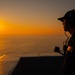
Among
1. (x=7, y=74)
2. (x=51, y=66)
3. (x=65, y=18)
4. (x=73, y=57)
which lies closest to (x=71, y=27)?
(x=65, y=18)

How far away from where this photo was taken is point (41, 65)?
815 cm

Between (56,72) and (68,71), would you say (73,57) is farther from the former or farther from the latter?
(56,72)

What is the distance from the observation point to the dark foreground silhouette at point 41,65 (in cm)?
815

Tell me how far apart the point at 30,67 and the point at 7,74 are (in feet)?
11.0

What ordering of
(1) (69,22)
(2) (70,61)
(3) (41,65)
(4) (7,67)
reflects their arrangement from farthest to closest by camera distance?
(3) (41,65), (4) (7,67), (1) (69,22), (2) (70,61)

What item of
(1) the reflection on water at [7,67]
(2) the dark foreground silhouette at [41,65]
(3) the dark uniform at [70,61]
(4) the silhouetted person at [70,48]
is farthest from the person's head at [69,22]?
(2) the dark foreground silhouette at [41,65]

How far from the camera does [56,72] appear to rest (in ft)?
27.3

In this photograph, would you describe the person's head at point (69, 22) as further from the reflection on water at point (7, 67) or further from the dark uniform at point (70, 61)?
the reflection on water at point (7, 67)

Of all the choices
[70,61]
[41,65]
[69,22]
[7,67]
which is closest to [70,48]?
[70,61]

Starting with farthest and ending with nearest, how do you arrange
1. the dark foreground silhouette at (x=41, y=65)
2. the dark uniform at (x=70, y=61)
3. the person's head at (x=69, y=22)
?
1. the dark foreground silhouette at (x=41, y=65)
2. the person's head at (x=69, y=22)
3. the dark uniform at (x=70, y=61)

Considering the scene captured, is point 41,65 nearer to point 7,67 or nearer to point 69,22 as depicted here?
point 7,67

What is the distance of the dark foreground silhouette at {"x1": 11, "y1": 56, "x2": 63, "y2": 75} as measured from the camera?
815cm

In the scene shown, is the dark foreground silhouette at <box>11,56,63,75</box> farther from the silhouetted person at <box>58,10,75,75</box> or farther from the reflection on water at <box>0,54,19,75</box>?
the silhouetted person at <box>58,10,75,75</box>

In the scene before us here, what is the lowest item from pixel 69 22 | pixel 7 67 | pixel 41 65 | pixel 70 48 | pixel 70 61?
pixel 41 65
